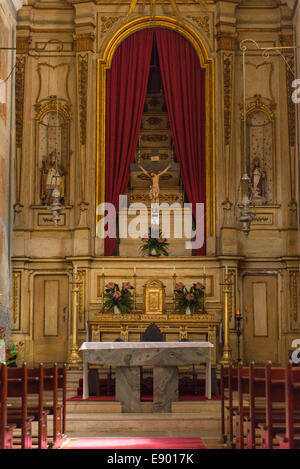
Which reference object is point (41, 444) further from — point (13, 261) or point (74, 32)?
point (74, 32)

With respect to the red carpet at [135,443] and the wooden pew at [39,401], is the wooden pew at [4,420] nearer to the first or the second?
the wooden pew at [39,401]

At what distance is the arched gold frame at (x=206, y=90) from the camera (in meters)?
15.9

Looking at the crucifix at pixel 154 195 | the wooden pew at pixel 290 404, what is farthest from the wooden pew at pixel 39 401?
the crucifix at pixel 154 195

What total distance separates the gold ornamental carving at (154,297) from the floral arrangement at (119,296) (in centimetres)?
36

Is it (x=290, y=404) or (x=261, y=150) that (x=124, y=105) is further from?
(x=290, y=404)

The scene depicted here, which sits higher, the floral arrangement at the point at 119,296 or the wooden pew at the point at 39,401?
the floral arrangement at the point at 119,296

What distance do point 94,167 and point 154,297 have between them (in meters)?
3.25

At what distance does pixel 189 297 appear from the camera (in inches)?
568

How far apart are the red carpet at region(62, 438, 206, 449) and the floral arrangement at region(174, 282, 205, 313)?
517 cm

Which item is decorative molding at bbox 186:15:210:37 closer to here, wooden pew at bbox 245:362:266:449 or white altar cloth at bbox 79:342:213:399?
white altar cloth at bbox 79:342:213:399

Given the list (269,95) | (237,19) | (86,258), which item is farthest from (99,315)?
(237,19)

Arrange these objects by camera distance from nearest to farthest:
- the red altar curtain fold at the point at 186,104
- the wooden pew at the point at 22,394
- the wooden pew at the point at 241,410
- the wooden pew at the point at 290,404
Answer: the wooden pew at the point at 290,404 → the wooden pew at the point at 22,394 → the wooden pew at the point at 241,410 → the red altar curtain fold at the point at 186,104

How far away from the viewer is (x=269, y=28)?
1650 centimetres

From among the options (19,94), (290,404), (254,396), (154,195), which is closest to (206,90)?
(154,195)
